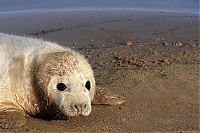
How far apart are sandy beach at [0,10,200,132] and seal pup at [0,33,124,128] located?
162 millimetres

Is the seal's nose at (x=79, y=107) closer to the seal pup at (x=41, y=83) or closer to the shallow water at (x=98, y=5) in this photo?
the seal pup at (x=41, y=83)

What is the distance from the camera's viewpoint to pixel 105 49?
9922 millimetres

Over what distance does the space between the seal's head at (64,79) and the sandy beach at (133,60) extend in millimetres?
260

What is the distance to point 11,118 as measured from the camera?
16.9 feet

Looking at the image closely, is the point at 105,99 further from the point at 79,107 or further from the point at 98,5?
the point at 98,5

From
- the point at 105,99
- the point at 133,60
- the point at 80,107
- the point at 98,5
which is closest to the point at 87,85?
the point at 80,107

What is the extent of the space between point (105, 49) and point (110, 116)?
438 cm

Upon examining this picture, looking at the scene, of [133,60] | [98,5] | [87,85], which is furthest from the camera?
[98,5]

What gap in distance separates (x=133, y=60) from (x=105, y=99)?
8.33 ft

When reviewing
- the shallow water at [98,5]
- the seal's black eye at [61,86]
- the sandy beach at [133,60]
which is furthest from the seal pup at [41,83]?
the shallow water at [98,5]

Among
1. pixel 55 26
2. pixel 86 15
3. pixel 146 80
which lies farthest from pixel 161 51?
pixel 86 15

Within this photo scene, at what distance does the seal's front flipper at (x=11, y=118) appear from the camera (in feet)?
16.5

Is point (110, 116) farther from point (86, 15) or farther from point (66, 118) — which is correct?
point (86, 15)

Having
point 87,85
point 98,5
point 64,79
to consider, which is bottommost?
point 98,5
